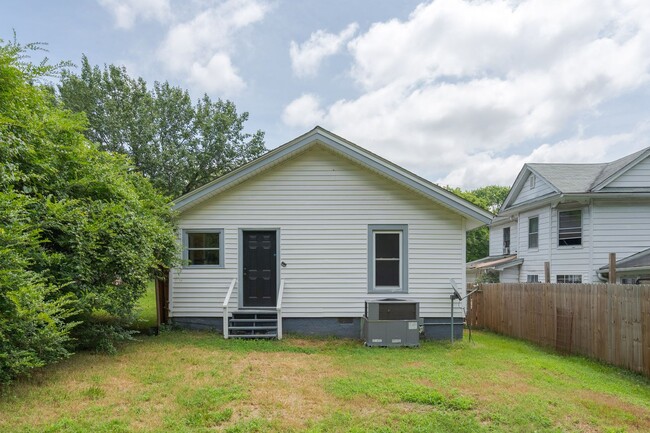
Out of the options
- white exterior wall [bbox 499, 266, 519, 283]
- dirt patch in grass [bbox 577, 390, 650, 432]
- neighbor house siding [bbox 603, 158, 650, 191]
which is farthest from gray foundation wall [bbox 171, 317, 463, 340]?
white exterior wall [bbox 499, 266, 519, 283]

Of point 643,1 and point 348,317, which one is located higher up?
point 643,1

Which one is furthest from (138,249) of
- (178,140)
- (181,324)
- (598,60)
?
(178,140)

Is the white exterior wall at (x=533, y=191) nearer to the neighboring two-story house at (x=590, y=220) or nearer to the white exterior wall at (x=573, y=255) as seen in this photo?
the neighboring two-story house at (x=590, y=220)

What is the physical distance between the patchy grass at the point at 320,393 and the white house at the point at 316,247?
172cm

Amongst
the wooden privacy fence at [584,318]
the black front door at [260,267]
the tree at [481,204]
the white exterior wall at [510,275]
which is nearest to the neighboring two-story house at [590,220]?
the white exterior wall at [510,275]

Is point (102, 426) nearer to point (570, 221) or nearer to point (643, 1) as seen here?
point (643, 1)

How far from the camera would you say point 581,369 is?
254 inches

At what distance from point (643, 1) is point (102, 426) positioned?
44.6 feet

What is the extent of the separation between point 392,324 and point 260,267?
3357mm

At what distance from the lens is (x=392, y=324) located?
779 cm

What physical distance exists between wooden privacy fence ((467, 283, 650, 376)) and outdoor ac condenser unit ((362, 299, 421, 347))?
10.5ft

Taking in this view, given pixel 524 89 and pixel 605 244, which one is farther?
pixel 524 89

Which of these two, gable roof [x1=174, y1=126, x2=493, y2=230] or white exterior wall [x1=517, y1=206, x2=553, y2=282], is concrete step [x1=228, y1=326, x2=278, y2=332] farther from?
A: white exterior wall [x1=517, y1=206, x2=553, y2=282]

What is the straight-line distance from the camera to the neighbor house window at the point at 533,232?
14.8 m
